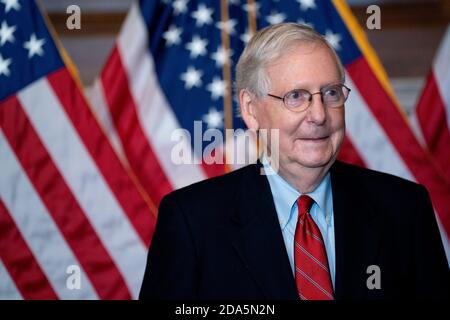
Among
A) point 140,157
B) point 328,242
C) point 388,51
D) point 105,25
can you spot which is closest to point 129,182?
point 140,157

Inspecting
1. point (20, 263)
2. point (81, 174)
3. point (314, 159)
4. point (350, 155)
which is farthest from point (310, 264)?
point (20, 263)

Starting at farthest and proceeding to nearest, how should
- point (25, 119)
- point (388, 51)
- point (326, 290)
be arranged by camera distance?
point (388, 51)
point (25, 119)
point (326, 290)

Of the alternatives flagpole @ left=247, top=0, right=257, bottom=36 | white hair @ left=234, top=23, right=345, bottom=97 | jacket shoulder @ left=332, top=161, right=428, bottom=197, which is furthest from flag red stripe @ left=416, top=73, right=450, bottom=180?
white hair @ left=234, top=23, right=345, bottom=97

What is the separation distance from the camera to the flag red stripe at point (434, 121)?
2.60m

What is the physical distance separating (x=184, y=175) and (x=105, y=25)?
1.49m

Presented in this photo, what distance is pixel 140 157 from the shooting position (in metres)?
2.56

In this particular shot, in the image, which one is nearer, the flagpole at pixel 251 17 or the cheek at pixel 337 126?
the cheek at pixel 337 126

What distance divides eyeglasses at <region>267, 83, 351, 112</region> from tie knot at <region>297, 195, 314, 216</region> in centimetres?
20

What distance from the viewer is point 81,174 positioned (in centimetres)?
250

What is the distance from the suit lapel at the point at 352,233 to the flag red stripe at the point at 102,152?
41.2 inches

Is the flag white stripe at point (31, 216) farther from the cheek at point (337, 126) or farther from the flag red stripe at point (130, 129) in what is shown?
the cheek at point (337, 126)

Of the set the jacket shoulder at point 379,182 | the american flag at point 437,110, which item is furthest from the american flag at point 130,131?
the jacket shoulder at point 379,182

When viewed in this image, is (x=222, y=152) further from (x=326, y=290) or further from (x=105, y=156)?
(x=326, y=290)

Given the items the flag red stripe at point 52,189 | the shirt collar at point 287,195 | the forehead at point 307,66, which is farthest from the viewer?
the flag red stripe at point 52,189
